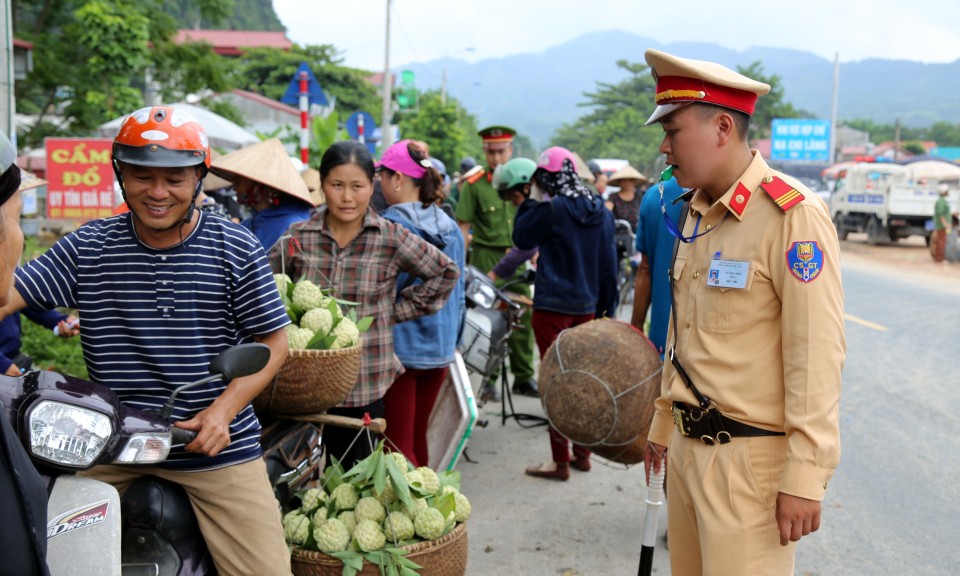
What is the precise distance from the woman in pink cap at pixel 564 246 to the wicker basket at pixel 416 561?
2.50 m

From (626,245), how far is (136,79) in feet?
37.9

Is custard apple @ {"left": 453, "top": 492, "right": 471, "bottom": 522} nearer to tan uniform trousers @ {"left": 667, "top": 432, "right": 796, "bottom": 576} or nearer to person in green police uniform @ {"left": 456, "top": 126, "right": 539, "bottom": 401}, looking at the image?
tan uniform trousers @ {"left": 667, "top": 432, "right": 796, "bottom": 576}

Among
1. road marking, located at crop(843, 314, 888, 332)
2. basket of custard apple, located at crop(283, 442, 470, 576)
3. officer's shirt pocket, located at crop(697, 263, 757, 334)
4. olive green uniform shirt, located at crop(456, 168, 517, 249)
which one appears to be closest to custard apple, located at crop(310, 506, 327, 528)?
basket of custard apple, located at crop(283, 442, 470, 576)

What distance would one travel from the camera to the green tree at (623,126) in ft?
228

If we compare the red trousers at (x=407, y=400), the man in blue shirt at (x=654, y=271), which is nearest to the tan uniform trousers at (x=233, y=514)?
the red trousers at (x=407, y=400)

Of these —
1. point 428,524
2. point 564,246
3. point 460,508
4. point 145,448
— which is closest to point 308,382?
point 428,524

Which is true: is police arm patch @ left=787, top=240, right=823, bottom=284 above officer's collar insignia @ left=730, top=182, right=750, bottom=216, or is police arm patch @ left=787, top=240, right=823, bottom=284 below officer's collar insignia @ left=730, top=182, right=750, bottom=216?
below

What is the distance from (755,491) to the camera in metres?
2.63

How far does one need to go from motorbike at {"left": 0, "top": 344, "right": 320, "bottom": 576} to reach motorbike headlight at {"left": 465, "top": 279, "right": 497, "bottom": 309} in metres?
3.65

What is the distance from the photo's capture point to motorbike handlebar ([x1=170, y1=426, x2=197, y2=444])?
2.64m

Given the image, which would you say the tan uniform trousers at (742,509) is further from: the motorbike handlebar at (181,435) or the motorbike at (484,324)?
the motorbike at (484,324)

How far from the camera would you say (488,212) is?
27.3 ft

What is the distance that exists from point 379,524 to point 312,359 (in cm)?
74

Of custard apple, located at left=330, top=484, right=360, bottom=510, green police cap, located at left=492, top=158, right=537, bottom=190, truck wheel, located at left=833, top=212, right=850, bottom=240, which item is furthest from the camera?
truck wheel, located at left=833, top=212, right=850, bottom=240
